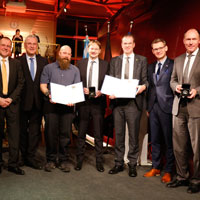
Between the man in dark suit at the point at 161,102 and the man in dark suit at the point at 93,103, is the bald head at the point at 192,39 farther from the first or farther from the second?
the man in dark suit at the point at 93,103

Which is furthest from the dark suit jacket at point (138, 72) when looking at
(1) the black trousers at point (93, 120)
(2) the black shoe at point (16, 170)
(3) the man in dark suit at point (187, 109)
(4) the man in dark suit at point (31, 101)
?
(2) the black shoe at point (16, 170)

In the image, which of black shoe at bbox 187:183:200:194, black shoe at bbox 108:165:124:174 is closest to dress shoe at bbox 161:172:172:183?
black shoe at bbox 187:183:200:194

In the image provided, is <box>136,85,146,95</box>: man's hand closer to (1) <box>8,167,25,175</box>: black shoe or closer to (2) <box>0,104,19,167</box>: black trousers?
(2) <box>0,104,19,167</box>: black trousers

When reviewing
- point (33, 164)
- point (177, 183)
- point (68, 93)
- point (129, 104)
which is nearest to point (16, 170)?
point (33, 164)

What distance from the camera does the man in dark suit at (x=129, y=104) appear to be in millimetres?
3424

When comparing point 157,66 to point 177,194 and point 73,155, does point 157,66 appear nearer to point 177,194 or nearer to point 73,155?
point 177,194

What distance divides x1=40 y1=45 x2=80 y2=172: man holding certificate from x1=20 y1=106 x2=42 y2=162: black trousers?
0.21 m

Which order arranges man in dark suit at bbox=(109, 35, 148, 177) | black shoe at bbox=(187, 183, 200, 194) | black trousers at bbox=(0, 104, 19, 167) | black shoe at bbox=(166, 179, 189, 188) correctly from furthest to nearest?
man in dark suit at bbox=(109, 35, 148, 177), black trousers at bbox=(0, 104, 19, 167), black shoe at bbox=(166, 179, 189, 188), black shoe at bbox=(187, 183, 200, 194)

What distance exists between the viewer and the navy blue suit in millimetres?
3309

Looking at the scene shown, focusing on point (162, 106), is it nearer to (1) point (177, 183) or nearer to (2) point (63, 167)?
(1) point (177, 183)

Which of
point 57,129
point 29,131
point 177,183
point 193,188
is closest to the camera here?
point 193,188

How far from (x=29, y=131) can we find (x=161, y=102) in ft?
6.11

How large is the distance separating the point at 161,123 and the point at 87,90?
1.07 metres

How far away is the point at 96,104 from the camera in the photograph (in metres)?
3.58
